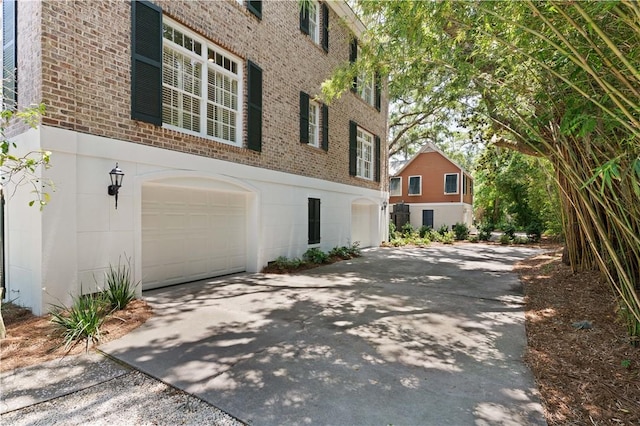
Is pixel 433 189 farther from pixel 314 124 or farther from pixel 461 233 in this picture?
pixel 314 124

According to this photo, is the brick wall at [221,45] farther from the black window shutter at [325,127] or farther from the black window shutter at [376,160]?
the black window shutter at [376,160]

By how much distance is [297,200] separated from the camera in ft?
28.8

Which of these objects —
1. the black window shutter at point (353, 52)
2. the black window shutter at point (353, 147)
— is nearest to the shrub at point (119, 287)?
the black window shutter at point (353, 147)

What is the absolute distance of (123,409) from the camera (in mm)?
2314

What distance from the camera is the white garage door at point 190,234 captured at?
5770 mm

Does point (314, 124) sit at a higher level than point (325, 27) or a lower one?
lower

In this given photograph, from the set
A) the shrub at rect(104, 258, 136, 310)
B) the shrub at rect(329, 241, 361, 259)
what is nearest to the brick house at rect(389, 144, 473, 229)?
the shrub at rect(329, 241, 361, 259)

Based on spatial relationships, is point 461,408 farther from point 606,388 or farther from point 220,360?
point 220,360

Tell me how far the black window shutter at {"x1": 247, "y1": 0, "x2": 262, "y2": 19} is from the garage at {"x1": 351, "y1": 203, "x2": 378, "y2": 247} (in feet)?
23.7

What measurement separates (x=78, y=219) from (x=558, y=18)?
5.89 m

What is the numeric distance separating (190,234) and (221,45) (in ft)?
12.4

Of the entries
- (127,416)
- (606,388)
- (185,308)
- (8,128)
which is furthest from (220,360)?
(8,128)

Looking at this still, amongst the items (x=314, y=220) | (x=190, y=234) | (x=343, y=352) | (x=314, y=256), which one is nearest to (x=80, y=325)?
(x=343, y=352)

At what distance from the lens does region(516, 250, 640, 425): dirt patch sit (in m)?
2.29
